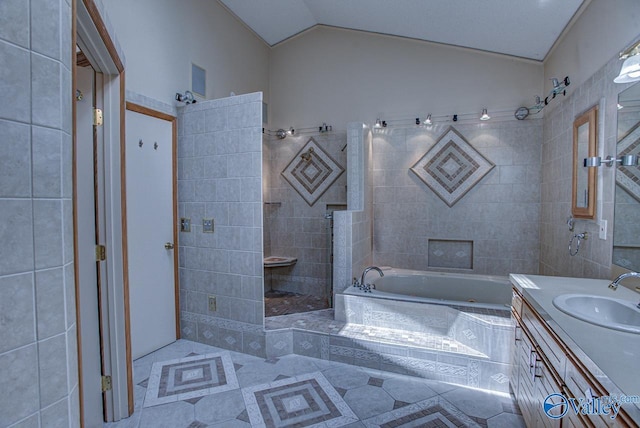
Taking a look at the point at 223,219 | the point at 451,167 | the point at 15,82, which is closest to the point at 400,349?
the point at 223,219

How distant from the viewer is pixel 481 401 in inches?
86.5

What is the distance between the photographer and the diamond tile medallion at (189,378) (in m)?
2.30

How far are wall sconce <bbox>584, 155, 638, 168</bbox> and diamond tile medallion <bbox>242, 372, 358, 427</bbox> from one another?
227 centimetres

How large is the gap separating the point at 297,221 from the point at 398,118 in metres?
1.90

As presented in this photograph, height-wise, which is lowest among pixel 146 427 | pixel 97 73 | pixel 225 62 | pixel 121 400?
pixel 146 427

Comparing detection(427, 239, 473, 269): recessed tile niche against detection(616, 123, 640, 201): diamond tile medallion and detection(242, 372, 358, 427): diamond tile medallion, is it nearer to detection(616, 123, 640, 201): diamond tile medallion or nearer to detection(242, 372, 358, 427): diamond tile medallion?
detection(616, 123, 640, 201): diamond tile medallion

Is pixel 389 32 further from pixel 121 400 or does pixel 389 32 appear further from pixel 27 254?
pixel 121 400

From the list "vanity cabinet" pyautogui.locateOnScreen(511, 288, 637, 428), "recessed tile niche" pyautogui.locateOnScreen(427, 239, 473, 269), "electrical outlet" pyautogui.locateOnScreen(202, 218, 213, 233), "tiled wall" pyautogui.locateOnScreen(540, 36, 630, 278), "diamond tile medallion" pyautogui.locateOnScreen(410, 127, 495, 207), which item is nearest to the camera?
"vanity cabinet" pyautogui.locateOnScreen(511, 288, 637, 428)

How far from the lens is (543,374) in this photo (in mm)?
1529

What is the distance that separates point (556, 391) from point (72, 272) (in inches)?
75.2

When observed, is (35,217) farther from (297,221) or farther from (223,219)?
(297,221)

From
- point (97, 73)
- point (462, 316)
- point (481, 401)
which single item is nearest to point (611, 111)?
point (462, 316)

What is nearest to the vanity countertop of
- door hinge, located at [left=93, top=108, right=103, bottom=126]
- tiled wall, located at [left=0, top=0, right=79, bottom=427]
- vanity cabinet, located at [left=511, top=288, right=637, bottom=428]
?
vanity cabinet, located at [left=511, top=288, right=637, bottom=428]

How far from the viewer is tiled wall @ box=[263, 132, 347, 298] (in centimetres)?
431
